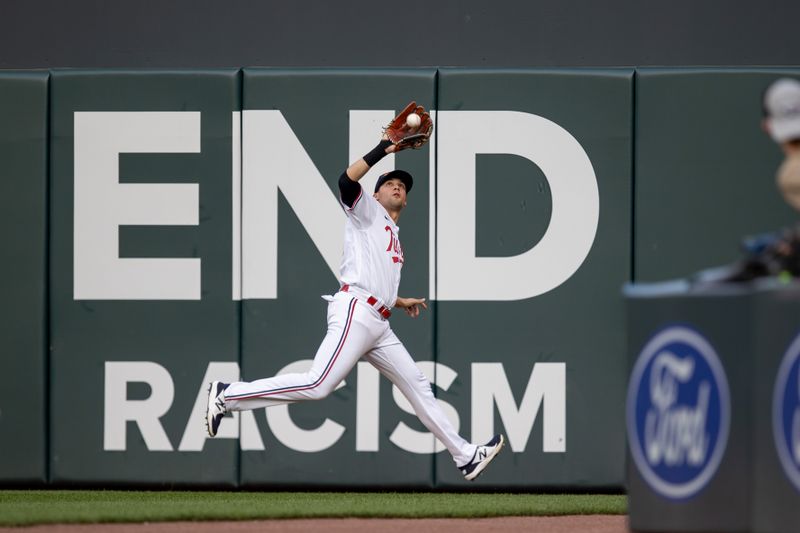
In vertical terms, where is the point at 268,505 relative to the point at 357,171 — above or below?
below

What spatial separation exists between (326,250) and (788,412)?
166 inches

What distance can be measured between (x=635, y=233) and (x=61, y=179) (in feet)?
12.1

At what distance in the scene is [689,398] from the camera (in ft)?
12.7

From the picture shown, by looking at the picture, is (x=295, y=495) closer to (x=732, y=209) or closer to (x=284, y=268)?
(x=284, y=268)

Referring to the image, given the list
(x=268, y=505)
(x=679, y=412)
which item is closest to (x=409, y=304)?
(x=268, y=505)

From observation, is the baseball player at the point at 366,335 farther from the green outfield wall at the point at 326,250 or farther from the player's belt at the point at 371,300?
the green outfield wall at the point at 326,250

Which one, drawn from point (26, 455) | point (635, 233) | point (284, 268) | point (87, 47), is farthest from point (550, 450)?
point (87, 47)

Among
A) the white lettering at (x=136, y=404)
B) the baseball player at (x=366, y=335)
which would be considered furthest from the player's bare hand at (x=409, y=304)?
the white lettering at (x=136, y=404)

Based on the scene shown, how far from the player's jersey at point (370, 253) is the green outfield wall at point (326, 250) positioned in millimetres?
915

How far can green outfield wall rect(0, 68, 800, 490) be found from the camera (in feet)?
24.6

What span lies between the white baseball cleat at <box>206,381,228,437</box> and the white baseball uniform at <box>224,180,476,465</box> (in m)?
0.04

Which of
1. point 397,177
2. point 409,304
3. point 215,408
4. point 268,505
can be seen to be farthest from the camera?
point 397,177

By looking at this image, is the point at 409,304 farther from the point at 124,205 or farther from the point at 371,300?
the point at 124,205

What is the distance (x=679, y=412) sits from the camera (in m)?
3.89
